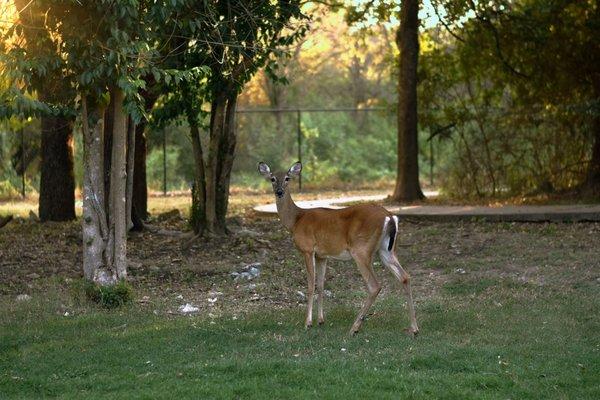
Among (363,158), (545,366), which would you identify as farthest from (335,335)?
(363,158)

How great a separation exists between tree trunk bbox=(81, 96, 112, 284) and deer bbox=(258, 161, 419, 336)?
2304mm

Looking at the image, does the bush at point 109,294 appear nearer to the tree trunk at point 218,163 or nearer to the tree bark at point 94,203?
the tree bark at point 94,203

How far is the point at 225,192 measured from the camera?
52.8 ft

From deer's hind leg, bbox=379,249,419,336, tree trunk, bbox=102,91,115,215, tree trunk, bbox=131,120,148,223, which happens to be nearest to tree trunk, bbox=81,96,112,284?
tree trunk, bbox=102,91,115,215

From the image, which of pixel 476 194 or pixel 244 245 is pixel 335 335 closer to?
pixel 244 245

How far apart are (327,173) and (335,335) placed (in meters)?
23.9

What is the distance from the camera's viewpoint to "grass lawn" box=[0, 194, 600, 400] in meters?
7.78

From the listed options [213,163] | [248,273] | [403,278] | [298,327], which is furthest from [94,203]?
[213,163]

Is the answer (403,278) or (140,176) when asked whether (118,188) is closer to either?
(403,278)

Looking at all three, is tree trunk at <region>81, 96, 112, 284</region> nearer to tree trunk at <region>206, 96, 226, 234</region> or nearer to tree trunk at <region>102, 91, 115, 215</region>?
tree trunk at <region>102, 91, 115, 215</region>

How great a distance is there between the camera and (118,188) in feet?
37.8

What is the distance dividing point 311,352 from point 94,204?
379 centimetres

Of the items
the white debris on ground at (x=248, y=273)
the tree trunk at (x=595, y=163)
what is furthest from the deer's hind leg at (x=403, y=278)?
the tree trunk at (x=595, y=163)

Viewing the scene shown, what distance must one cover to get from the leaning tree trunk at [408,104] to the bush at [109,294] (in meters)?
11.4
